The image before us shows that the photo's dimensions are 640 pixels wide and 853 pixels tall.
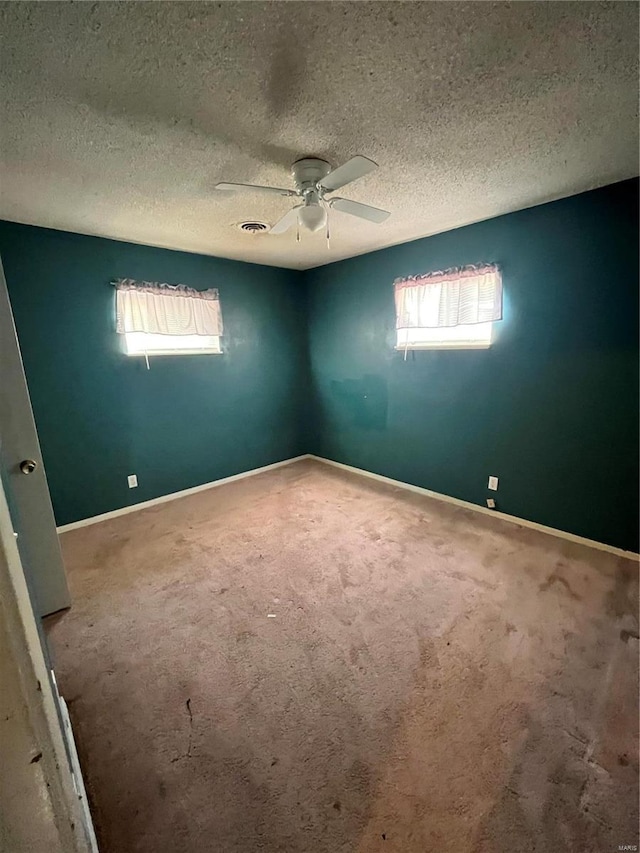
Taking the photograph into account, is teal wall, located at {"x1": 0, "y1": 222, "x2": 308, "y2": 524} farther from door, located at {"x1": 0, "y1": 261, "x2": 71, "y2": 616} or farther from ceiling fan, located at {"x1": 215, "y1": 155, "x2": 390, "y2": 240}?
ceiling fan, located at {"x1": 215, "y1": 155, "x2": 390, "y2": 240}

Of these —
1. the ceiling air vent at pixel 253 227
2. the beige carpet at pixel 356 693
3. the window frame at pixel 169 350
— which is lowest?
the beige carpet at pixel 356 693

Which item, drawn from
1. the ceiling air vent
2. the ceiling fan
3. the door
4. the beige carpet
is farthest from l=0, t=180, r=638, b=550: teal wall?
the ceiling fan

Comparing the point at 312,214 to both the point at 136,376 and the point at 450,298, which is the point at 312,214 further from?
the point at 136,376

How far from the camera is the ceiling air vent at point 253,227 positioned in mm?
2578

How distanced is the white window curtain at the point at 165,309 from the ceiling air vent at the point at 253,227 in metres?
0.92

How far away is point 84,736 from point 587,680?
6.54ft

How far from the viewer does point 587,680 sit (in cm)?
152

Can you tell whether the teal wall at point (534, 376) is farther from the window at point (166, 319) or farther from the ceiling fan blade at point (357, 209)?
the window at point (166, 319)

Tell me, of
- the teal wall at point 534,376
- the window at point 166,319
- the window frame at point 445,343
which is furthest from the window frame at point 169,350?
the window frame at point 445,343

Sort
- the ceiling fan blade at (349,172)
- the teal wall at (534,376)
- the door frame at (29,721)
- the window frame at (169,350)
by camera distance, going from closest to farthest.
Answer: the door frame at (29,721) < the ceiling fan blade at (349,172) < the teal wall at (534,376) < the window frame at (169,350)

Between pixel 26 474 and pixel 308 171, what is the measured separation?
6.77 feet

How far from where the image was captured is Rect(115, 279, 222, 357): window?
303cm

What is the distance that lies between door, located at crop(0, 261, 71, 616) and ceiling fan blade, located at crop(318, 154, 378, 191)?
62.1 inches

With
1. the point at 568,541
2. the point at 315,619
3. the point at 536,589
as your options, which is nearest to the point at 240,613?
the point at 315,619
